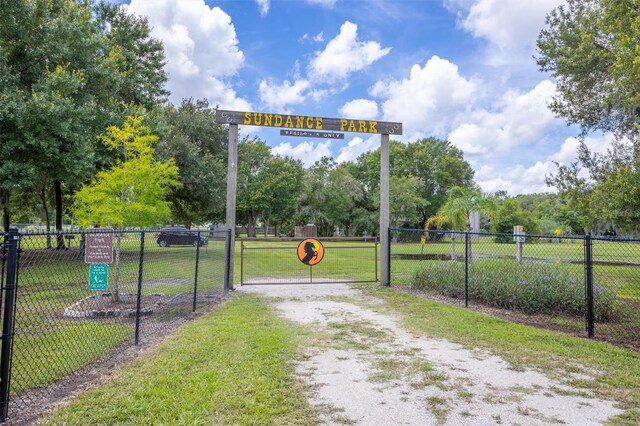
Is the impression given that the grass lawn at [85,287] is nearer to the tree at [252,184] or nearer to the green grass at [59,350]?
the green grass at [59,350]

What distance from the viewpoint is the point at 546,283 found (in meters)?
7.20

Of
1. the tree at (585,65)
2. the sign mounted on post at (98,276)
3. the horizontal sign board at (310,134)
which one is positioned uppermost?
the tree at (585,65)

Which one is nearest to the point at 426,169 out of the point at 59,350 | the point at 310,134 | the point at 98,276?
the point at 310,134

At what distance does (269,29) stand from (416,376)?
1163cm

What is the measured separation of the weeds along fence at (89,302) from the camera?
3.17 metres

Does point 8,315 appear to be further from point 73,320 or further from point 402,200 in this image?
point 402,200

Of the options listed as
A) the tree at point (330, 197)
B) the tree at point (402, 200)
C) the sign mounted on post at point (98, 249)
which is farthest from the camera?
the tree at point (330, 197)

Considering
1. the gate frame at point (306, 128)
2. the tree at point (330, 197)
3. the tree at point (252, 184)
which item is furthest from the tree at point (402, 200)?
the gate frame at point (306, 128)

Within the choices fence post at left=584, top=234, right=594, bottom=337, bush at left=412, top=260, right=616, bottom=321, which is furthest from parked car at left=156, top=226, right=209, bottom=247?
fence post at left=584, top=234, right=594, bottom=337

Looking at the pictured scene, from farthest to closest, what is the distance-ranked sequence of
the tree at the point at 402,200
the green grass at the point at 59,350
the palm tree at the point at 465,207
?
the tree at the point at 402,200 → the palm tree at the point at 465,207 → the green grass at the point at 59,350

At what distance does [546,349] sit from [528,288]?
257 centimetres

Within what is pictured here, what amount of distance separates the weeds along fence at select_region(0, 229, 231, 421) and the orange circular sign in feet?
6.82

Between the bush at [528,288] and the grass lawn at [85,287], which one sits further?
the bush at [528,288]

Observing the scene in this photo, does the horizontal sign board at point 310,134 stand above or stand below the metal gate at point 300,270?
above
